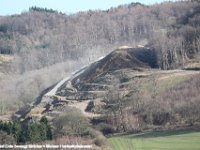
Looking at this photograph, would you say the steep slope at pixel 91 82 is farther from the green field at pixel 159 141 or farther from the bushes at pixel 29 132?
the bushes at pixel 29 132

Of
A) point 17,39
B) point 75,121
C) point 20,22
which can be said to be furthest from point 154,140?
point 20,22

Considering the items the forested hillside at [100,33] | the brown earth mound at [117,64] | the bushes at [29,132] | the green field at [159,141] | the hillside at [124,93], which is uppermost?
the forested hillside at [100,33]

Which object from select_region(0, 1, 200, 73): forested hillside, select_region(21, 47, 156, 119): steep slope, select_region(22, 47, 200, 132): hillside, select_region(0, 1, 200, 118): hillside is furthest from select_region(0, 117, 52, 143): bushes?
select_region(0, 1, 200, 73): forested hillside

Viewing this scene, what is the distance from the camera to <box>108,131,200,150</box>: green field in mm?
41781

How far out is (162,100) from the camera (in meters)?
59.2

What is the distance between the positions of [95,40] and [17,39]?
30728 mm

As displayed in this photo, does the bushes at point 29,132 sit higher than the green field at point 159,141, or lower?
higher

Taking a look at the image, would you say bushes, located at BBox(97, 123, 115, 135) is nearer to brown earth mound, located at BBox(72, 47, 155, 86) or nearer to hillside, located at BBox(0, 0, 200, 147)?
hillside, located at BBox(0, 0, 200, 147)

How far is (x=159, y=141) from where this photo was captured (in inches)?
1775

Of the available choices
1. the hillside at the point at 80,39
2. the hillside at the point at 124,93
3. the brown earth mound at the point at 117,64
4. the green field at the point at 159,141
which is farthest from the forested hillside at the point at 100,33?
the green field at the point at 159,141

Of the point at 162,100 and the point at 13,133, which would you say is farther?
the point at 162,100

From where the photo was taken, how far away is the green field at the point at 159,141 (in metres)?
41.8

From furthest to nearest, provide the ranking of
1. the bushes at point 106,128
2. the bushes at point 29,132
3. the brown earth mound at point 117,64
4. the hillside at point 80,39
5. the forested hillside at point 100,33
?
the forested hillside at point 100,33
the hillside at point 80,39
the brown earth mound at point 117,64
the bushes at point 106,128
the bushes at point 29,132

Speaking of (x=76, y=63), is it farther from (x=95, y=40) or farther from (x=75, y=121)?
(x=75, y=121)
